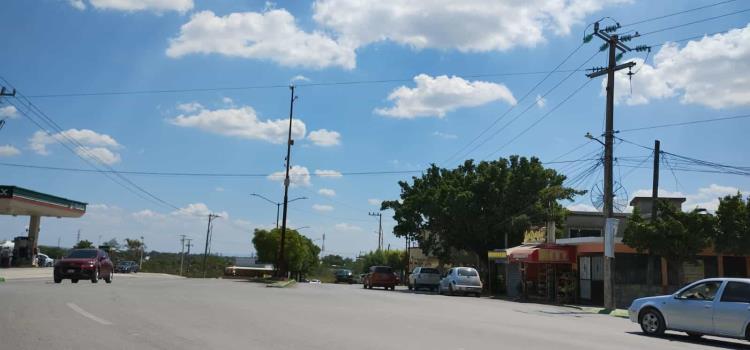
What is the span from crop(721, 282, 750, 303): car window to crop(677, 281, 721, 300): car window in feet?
0.90

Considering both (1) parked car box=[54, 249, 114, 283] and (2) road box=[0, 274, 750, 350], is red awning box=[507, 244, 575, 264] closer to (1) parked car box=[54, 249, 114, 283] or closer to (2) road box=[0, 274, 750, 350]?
(2) road box=[0, 274, 750, 350]

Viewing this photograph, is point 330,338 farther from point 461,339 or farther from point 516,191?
point 516,191

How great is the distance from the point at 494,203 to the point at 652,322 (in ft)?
88.1

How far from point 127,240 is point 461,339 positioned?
117957 millimetres

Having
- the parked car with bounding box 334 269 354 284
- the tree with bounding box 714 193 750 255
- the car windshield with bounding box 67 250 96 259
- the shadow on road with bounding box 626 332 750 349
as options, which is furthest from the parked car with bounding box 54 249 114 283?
the parked car with bounding box 334 269 354 284

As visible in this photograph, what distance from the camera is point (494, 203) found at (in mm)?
41844

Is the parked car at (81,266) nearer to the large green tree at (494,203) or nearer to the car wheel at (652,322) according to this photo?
the large green tree at (494,203)

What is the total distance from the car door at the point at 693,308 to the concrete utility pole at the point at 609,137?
11.2m

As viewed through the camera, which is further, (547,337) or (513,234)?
(513,234)

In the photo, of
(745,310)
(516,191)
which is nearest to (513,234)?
(516,191)

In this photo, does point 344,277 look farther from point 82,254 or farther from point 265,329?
point 265,329

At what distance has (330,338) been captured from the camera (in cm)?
1134

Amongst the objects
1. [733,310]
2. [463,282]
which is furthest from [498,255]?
[733,310]

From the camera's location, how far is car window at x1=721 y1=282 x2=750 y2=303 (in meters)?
13.4
